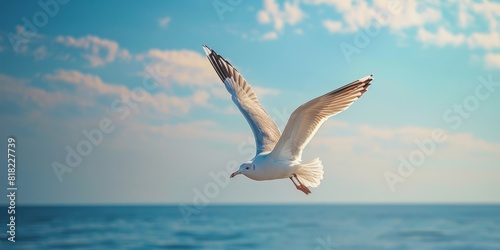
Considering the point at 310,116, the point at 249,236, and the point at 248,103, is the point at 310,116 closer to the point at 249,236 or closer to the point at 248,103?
the point at 248,103

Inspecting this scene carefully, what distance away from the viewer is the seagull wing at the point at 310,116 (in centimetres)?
694

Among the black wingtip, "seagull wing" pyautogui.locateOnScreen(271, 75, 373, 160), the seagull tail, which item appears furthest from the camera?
the black wingtip

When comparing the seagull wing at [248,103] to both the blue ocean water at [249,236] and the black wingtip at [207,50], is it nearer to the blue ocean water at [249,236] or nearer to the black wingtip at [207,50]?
the black wingtip at [207,50]

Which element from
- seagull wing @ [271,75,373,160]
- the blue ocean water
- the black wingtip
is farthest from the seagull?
the blue ocean water

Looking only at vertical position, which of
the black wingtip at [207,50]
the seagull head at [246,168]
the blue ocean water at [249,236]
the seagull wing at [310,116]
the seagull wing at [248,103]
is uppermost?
the blue ocean water at [249,236]

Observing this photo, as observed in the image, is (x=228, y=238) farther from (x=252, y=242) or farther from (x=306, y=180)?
(x=306, y=180)

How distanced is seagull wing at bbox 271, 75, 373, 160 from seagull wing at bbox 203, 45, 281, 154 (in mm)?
548

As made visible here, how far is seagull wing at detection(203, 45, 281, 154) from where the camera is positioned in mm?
8062

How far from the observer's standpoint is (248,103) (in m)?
8.93

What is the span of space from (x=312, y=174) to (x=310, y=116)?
2.90 feet

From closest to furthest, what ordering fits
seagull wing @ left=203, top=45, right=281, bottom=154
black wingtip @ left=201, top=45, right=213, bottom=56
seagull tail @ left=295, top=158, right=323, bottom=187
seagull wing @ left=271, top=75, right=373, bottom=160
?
seagull wing @ left=271, top=75, right=373, bottom=160
seagull tail @ left=295, top=158, right=323, bottom=187
seagull wing @ left=203, top=45, right=281, bottom=154
black wingtip @ left=201, top=45, right=213, bottom=56

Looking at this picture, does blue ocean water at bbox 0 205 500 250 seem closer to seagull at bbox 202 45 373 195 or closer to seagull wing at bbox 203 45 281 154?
seagull wing at bbox 203 45 281 154

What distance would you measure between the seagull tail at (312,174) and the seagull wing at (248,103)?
49 centimetres

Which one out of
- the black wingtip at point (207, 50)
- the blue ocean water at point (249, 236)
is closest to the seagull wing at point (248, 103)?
A: the black wingtip at point (207, 50)
